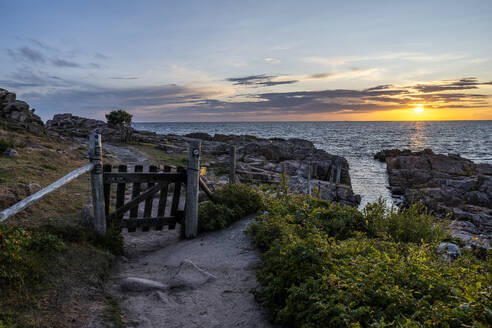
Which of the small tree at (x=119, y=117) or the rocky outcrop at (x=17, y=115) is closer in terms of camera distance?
the rocky outcrop at (x=17, y=115)

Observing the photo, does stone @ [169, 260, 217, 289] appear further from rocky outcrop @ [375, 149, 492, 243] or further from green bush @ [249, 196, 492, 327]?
rocky outcrop @ [375, 149, 492, 243]

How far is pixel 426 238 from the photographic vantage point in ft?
22.4

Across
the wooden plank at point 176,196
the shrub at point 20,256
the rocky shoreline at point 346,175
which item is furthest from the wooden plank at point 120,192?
the rocky shoreline at point 346,175

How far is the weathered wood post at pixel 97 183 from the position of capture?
5879 mm

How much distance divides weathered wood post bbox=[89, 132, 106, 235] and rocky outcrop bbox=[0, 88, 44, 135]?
1798cm

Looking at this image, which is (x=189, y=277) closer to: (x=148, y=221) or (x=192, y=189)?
(x=192, y=189)

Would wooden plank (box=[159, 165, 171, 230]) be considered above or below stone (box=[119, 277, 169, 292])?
above

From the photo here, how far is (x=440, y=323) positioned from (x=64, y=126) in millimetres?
48137

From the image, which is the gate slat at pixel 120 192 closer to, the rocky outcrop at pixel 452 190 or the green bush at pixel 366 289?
the green bush at pixel 366 289

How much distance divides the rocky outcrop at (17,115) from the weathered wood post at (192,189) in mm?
18354

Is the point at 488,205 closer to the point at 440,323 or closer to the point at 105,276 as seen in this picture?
the point at 440,323

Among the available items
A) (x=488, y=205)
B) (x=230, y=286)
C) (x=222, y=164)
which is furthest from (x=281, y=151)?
(x=230, y=286)

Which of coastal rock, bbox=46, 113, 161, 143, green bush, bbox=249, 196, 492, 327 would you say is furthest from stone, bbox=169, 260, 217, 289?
coastal rock, bbox=46, 113, 161, 143

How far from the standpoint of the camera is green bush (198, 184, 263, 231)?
7672 millimetres
